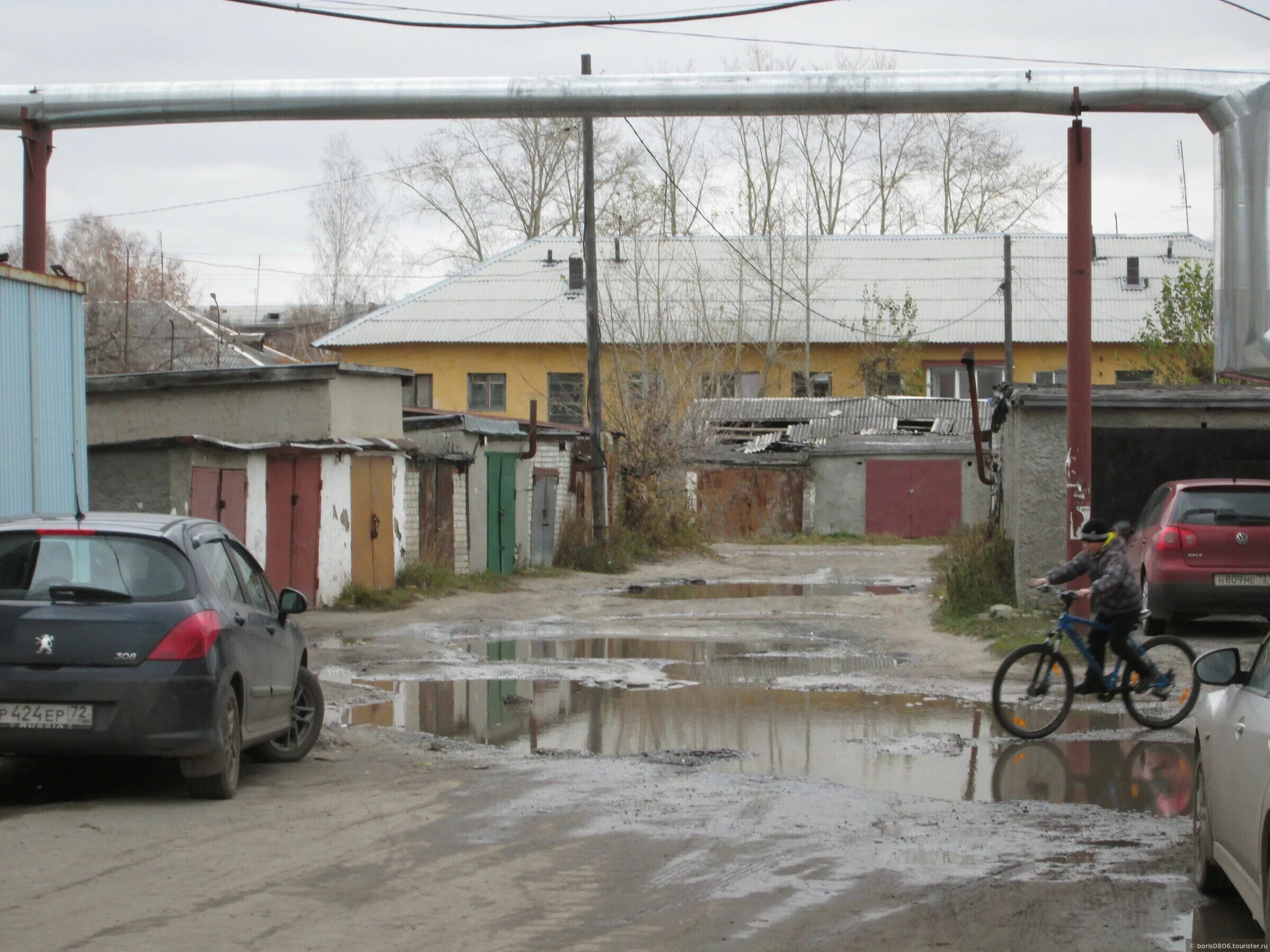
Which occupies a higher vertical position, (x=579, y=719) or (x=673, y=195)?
(x=673, y=195)

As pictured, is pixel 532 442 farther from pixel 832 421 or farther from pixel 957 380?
pixel 957 380

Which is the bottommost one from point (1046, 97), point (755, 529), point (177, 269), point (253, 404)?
point (755, 529)

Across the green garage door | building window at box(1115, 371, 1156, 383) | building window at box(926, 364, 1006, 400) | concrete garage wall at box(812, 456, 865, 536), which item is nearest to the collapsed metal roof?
concrete garage wall at box(812, 456, 865, 536)

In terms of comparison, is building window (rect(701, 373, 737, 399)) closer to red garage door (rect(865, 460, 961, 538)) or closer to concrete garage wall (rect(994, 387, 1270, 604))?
red garage door (rect(865, 460, 961, 538))

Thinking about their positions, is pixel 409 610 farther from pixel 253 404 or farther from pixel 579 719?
pixel 579 719

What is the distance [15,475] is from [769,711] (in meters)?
6.60

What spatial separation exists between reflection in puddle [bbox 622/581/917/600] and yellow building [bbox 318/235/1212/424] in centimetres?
2392

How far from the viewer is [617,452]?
35.2m

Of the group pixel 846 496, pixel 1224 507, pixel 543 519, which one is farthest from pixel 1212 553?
pixel 846 496

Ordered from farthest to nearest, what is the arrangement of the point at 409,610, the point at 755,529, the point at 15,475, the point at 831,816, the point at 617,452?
1. the point at 755,529
2. the point at 617,452
3. the point at 409,610
4. the point at 15,475
5. the point at 831,816

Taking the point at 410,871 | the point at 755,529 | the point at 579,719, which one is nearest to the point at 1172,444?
the point at 579,719

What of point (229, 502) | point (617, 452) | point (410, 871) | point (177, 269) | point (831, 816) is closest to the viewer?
point (410, 871)

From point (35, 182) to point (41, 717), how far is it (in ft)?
25.5

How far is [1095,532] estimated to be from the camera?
10.7 meters
